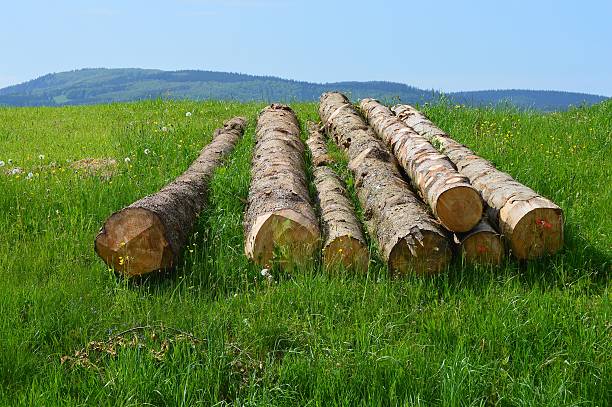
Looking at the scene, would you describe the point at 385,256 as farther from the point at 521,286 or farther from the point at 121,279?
the point at 121,279

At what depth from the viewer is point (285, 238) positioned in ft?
21.0

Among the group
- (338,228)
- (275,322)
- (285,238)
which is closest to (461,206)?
(338,228)

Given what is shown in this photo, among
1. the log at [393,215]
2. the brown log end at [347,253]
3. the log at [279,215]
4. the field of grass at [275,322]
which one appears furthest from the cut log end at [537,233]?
the log at [279,215]

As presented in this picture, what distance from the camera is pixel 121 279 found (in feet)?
20.6

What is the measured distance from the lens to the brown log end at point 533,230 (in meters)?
6.60

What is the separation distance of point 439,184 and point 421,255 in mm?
954

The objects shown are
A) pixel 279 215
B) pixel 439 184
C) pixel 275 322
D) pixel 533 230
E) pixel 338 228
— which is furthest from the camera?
pixel 439 184

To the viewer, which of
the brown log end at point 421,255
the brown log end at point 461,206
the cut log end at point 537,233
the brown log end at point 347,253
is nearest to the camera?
the brown log end at point 421,255

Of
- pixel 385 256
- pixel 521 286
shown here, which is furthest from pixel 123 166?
pixel 521 286

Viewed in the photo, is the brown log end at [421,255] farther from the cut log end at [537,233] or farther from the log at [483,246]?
the cut log end at [537,233]

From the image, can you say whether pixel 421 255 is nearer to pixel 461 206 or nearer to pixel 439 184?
pixel 461 206

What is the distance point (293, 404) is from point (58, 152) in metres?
11.1

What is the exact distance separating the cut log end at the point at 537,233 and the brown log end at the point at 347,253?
1562 millimetres

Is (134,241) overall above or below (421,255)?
above
